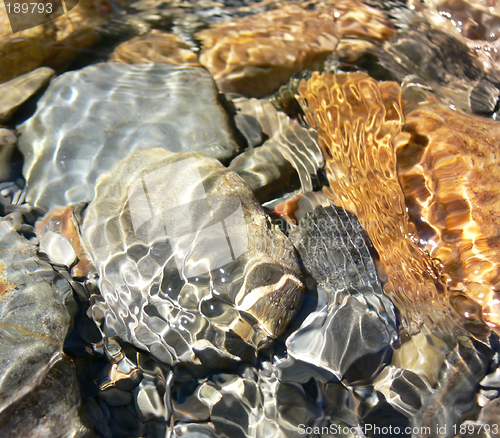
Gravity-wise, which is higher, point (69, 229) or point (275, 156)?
point (275, 156)

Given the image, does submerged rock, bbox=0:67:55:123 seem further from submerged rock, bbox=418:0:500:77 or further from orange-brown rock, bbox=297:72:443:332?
submerged rock, bbox=418:0:500:77

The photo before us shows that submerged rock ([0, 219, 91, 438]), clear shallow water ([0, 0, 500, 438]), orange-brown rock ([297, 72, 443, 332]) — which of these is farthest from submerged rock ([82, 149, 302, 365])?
orange-brown rock ([297, 72, 443, 332])

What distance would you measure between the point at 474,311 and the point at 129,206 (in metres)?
2.34

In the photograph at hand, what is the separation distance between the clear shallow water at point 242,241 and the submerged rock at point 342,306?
1cm

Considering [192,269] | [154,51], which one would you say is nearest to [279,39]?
[154,51]

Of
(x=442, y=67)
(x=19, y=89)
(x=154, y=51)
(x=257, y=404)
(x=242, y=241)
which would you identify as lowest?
(x=257, y=404)

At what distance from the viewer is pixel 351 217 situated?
2.54 m

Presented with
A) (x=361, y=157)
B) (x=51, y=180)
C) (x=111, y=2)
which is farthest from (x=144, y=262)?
(x=111, y=2)

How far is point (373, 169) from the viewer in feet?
8.44

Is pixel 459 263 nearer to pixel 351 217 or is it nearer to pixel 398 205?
pixel 398 205

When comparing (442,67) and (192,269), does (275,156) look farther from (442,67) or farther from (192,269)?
(442,67)

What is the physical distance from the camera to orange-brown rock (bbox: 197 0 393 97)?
3258mm

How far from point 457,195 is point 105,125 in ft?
8.98

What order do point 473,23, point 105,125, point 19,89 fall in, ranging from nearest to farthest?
point 105,125, point 19,89, point 473,23
